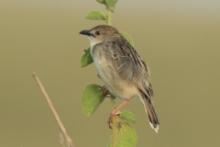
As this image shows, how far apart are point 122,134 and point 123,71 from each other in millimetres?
390

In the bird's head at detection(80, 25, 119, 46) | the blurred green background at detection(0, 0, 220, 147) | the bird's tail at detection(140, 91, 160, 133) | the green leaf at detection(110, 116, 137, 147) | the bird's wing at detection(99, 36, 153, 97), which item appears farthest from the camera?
the blurred green background at detection(0, 0, 220, 147)

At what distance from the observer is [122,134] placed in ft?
10.8

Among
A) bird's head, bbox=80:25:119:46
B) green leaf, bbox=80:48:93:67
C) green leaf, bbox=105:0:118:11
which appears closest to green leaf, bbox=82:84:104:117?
green leaf, bbox=80:48:93:67

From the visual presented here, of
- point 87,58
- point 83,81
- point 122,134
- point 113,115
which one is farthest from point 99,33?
point 83,81

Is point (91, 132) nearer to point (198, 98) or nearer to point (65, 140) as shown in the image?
point (198, 98)

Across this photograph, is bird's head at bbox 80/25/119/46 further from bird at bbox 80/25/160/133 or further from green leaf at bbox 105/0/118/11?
green leaf at bbox 105/0/118/11

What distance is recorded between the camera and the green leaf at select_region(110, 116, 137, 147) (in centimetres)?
324

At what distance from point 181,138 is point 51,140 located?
224 cm

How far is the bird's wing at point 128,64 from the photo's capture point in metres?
3.63

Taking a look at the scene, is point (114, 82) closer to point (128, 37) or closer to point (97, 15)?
point (128, 37)

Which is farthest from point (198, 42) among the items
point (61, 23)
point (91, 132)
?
point (91, 132)

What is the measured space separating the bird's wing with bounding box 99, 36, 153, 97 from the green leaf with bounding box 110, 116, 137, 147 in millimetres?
280

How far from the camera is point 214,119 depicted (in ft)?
53.0

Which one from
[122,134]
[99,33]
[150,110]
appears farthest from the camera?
[99,33]
